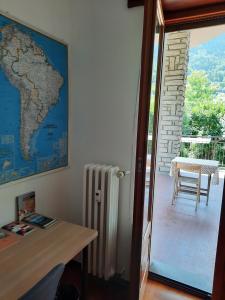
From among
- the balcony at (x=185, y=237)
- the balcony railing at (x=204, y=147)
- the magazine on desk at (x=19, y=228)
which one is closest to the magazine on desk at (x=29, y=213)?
the magazine on desk at (x=19, y=228)

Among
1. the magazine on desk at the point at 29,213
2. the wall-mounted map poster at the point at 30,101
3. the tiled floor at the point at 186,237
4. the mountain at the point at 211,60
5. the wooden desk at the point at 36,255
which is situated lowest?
the tiled floor at the point at 186,237

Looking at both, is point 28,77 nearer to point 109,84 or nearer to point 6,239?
point 109,84

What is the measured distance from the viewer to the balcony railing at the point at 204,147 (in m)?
5.42

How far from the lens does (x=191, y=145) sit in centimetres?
566

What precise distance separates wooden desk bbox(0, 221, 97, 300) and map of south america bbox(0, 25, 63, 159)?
0.57m

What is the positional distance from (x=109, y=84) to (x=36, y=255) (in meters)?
1.30

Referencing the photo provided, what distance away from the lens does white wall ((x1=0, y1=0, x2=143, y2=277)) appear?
1745mm

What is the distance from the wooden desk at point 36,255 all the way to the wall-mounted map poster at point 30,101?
439 millimetres

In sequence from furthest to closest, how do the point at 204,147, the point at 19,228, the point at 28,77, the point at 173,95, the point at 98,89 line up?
the point at 204,147
the point at 173,95
the point at 98,89
the point at 28,77
the point at 19,228

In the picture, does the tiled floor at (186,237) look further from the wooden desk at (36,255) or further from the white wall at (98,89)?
the wooden desk at (36,255)

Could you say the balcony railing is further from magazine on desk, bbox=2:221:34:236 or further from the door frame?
magazine on desk, bbox=2:221:34:236

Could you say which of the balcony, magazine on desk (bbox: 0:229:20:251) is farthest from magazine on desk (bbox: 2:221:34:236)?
the balcony

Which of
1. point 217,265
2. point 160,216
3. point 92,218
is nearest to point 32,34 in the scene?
point 92,218

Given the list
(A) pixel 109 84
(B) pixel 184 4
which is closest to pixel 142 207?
(A) pixel 109 84
